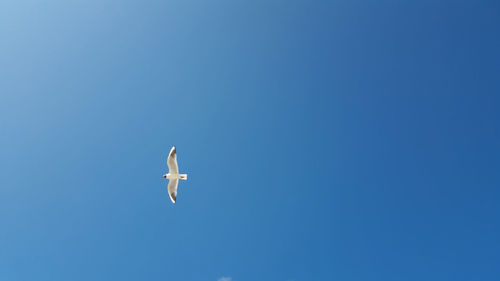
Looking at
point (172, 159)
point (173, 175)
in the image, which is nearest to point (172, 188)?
point (173, 175)

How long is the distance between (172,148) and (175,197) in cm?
571

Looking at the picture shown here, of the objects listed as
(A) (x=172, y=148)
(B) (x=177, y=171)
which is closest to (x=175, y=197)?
(B) (x=177, y=171)

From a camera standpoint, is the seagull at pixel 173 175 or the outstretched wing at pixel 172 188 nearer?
the seagull at pixel 173 175

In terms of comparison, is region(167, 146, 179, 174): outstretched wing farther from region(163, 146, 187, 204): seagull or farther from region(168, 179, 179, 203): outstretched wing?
region(168, 179, 179, 203): outstretched wing

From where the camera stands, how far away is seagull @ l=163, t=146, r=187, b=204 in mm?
32828

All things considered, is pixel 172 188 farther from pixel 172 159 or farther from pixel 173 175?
pixel 172 159

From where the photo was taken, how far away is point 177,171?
33750 millimetres

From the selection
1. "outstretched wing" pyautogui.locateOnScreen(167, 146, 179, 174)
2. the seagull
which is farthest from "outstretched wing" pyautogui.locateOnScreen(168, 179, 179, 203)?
"outstretched wing" pyautogui.locateOnScreen(167, 146, 179, 174)

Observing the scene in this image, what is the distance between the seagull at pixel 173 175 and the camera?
108 ft

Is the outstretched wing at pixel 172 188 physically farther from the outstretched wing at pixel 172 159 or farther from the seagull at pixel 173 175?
the outstretched wing at pixel 172 159

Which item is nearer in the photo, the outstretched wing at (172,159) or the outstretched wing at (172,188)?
the outstretched wing at (172,159)

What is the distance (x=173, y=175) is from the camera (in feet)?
111

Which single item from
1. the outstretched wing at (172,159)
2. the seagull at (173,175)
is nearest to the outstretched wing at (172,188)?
the seagull at (173,175)

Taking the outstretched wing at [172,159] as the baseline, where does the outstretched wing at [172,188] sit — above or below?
below
